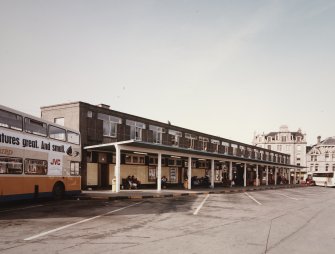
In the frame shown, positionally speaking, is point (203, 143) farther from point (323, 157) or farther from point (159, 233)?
point (323, 157)

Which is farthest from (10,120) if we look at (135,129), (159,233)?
(135,129)

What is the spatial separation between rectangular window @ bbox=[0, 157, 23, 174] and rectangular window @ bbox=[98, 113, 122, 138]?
45.2 ft

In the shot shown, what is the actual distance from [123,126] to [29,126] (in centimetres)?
1552

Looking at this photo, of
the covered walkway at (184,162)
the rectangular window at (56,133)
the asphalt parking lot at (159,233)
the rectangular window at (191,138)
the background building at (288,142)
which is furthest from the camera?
the background building at (288,142)

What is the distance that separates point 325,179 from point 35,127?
56335mm

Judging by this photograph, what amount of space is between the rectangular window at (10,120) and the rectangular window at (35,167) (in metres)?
1.81

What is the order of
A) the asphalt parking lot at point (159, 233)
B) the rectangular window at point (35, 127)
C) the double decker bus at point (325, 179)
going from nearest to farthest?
1. the asphalt parking lot at point (159, 233)
2. the rectangular window at point (35, 127)
3. the double decker bus at point (325, 179)

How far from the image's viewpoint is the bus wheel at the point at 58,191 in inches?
717

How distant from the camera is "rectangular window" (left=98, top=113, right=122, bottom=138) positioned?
2908 centimetres

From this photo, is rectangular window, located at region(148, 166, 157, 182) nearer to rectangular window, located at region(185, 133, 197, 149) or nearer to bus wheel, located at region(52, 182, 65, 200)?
rectangular window, located at region(185, 133, 197, 149)

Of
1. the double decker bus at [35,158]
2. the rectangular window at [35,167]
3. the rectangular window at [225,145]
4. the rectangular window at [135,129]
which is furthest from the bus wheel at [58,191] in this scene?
the rectangular window at [225,145]

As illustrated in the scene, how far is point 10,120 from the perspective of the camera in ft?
47.3

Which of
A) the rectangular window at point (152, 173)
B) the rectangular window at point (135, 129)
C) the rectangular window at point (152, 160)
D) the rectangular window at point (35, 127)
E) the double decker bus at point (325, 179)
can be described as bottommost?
the double decker bus at point (325, 179)

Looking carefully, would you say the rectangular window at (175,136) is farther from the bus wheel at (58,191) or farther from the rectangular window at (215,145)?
the bus wheel at (58,191)
